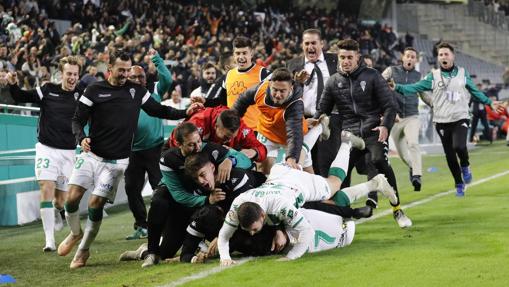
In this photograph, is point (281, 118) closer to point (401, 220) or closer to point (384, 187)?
point (384, 187)

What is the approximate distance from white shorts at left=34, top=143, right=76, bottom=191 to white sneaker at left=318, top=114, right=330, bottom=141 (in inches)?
119

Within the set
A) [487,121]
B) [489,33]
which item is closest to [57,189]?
[487,121]

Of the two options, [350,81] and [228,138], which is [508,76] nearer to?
[350,81]

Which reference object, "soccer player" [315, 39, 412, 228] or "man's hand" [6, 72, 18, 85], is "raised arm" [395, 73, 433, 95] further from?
"man's hand" [6, 72, 18, 85]

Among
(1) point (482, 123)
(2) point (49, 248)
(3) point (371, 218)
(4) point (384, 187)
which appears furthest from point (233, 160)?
(1) point (482, 123)

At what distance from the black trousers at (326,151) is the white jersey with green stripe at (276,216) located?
2643 mm

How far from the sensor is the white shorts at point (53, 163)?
1144cm

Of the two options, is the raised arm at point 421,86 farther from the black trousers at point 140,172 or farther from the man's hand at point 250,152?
the man's hand at point 250,152

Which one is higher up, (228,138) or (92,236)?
(228,138)

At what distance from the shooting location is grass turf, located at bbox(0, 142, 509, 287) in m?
7.48

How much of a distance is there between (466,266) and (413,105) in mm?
8476

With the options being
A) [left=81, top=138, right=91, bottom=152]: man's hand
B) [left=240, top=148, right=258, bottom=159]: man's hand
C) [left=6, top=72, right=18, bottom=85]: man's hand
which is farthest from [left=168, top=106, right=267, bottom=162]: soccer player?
[left=6, top=72, right=18, bottom=85]: man's hand

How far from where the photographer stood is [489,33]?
50906 mm

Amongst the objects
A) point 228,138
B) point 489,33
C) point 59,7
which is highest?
point 228,138
